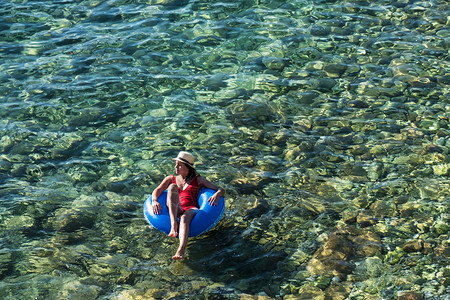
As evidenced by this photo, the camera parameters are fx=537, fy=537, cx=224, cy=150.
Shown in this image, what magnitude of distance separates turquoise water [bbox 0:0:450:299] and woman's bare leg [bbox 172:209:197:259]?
0.74 feet

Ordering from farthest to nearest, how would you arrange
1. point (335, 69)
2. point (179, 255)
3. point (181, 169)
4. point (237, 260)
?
point (335, 69) < point (181, 169) < point (237, 260) < point (179, 255)

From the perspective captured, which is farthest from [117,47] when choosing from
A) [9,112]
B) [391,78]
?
[391,78]

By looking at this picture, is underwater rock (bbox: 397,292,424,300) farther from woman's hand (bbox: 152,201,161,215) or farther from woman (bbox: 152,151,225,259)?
woman's hand (bbox: 152,201,161,215)

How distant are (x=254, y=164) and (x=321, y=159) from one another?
3.46 feet

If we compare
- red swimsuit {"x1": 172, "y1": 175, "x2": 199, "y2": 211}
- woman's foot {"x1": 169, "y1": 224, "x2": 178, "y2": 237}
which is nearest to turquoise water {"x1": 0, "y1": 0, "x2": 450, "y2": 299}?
woman's foot {"x1": 169, "y1": 224, "x2": 178, "y2": 237}

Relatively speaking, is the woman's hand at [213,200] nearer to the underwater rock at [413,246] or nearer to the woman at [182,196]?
the woman at [182,196]

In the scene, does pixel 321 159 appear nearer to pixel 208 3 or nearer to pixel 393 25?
pixel 393 25

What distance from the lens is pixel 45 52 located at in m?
11.7

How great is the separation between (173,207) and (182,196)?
33 centimetres

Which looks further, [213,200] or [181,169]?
[181,169]

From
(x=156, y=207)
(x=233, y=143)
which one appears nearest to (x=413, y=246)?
(x=156, y=207)

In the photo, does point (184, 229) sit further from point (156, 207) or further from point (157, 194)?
point (157, 194)

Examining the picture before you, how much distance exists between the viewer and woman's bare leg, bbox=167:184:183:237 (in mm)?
6691

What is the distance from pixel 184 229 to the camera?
6594 mm
